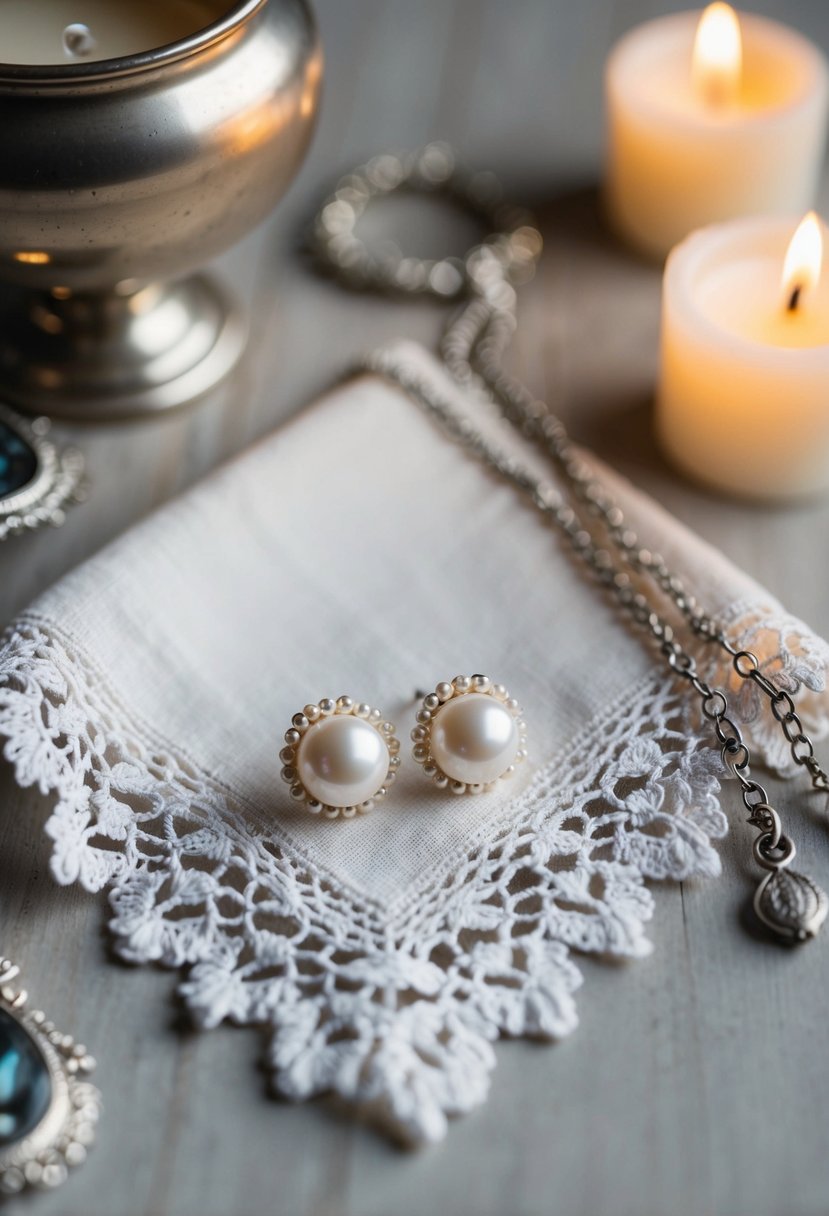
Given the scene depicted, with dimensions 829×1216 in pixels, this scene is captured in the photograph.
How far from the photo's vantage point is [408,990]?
58 cm

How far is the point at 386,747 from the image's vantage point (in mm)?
638

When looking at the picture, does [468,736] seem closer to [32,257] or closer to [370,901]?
[370,901]

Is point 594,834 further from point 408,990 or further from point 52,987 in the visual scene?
point 52,987

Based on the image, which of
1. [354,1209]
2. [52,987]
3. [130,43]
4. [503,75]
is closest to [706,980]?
[354,1209]

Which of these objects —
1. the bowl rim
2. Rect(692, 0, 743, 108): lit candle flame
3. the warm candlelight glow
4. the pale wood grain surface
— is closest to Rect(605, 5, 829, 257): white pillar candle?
Rect(692, 0, 743, 108): lit candle flame

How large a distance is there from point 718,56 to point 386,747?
60 cm

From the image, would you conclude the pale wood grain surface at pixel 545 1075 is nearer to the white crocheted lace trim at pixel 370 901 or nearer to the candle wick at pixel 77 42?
the white crocheted lace trim at pixel 370 901

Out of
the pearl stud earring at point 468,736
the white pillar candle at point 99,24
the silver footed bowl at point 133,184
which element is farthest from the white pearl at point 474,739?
the white pillar candle at point 99,24

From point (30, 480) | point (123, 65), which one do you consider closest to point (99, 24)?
point (123, 65)

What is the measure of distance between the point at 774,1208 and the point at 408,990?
0.18m

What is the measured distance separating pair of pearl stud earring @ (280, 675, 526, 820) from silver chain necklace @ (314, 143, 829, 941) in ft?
0.39

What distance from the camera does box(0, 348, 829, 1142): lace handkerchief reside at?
573 millimetres

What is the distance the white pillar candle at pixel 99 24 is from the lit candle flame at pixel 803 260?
A: 1.24 ft

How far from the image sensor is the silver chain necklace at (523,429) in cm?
63
